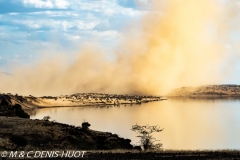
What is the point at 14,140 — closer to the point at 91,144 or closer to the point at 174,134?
the point at 91,144

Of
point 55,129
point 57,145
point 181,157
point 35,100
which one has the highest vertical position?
point 35,100

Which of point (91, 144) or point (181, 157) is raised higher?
point (91, 144)

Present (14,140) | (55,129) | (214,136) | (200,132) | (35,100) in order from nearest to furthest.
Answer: (14,140)
(55,129)
(214,136)
(200,132)
(35,100)

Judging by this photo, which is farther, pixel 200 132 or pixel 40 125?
pixel 200 132

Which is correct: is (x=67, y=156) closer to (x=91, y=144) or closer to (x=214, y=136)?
(x=91, y=144)

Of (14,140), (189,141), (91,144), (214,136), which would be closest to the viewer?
(14,140)

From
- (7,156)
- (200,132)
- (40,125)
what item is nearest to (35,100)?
(200,132)

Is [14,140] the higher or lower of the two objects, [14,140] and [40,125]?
the lower

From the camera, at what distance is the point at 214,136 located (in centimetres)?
7062

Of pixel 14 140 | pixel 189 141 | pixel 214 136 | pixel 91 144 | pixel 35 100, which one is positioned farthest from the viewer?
pixel 35 100

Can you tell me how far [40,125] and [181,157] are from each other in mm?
24847

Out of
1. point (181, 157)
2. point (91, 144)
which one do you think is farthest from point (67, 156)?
point (91, 144)

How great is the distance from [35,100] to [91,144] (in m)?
156

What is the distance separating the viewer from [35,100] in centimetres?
19625
